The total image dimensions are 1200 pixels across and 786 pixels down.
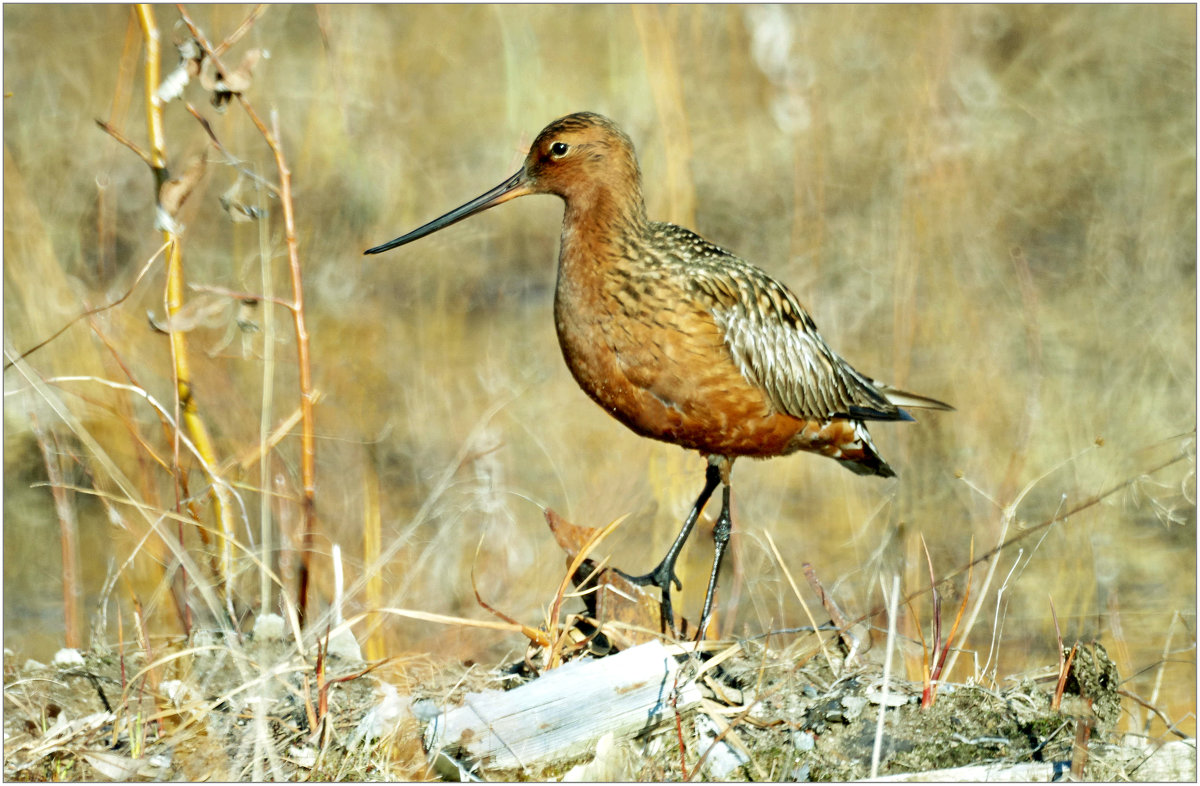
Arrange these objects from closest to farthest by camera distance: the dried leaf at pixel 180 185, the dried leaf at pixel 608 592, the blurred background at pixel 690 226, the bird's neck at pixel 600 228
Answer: the dried leaf at pixel 180 185
the dried leaf at pixel 608 592
the bird's neck at pixel 600 228
the blurred background at pixel 690 226

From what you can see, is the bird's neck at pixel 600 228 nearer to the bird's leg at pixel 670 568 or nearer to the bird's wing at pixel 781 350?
the bird's wing at pixel 781 350

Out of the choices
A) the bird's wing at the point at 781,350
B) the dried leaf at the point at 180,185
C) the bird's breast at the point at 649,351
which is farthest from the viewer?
the bird's wing at the point at 781,350

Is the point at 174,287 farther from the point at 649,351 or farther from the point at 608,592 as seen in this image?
the point at 608,592

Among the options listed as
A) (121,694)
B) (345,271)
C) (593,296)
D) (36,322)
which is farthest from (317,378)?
(121,694)

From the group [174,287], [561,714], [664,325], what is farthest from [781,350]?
[174,287]

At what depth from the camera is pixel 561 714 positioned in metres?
2.85

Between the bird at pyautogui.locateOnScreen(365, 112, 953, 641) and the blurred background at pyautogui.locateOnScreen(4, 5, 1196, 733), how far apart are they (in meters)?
0.58

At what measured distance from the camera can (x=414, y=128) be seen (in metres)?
7.25

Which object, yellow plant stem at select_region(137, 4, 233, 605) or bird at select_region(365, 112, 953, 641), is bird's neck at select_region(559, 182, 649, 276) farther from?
yellow plant stem at select_region(137, 4, 233, 605)

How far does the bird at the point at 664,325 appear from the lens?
3693 mm

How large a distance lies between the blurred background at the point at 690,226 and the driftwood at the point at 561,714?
1.34 m

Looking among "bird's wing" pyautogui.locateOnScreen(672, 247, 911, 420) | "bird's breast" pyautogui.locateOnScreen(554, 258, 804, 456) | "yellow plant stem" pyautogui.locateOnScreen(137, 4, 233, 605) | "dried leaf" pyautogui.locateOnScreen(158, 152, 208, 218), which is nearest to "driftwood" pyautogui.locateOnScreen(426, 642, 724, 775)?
"yellow plant stem" pyautogui.locateOnScreen(137, 4, 233, 605)

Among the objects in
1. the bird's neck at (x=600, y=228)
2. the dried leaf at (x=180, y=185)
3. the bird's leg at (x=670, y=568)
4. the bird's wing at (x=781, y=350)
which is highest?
the dried leaf at (x=180, y=185)

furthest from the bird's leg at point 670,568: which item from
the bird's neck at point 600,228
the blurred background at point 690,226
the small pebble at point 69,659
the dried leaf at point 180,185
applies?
the dried leaf at point 180,185
